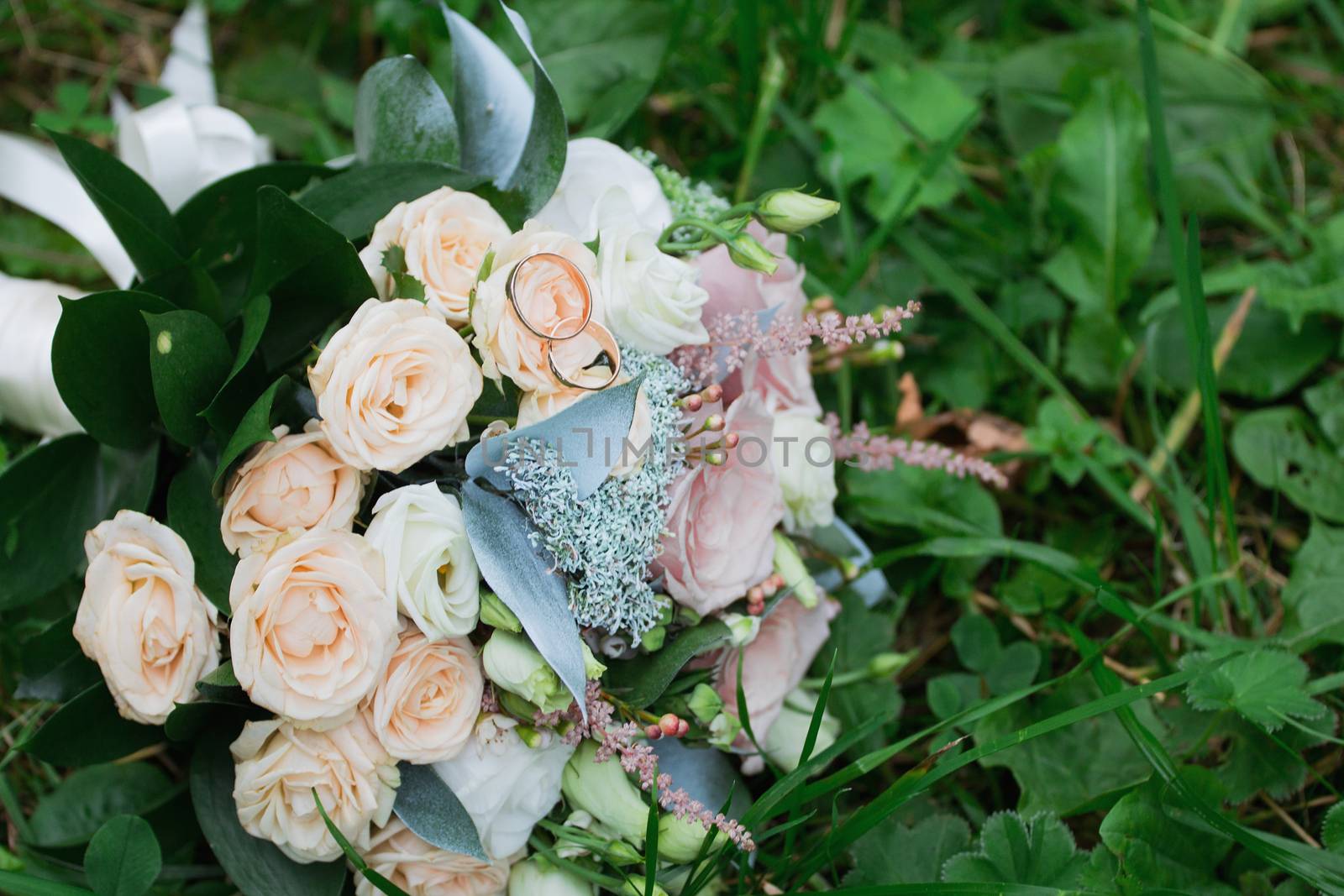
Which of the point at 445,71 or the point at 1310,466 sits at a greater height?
the point at 445,71

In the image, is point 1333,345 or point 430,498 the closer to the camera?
point 430,498

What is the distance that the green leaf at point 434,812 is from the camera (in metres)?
0.78

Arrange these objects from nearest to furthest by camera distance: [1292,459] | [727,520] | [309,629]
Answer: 1. [309,629]
2. [727,520]
3. [1292,459]

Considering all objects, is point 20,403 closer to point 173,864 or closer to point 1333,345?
point 173,864

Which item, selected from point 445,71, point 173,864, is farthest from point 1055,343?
point 173,864

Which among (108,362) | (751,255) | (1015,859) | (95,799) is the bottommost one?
(95,799)

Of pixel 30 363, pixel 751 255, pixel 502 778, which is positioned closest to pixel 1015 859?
pixel 502 778

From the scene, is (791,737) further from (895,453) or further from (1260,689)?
(1260,689)

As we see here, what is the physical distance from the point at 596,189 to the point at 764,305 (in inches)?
7.0

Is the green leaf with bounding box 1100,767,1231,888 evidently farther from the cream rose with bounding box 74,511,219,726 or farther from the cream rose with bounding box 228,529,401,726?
the cream rose with bounding box 74,511,219,726

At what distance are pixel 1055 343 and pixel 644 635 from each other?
0.75m

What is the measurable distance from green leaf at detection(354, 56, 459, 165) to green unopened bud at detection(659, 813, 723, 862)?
1.98ft

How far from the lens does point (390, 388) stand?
0.72 meters

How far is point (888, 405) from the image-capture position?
125cm
